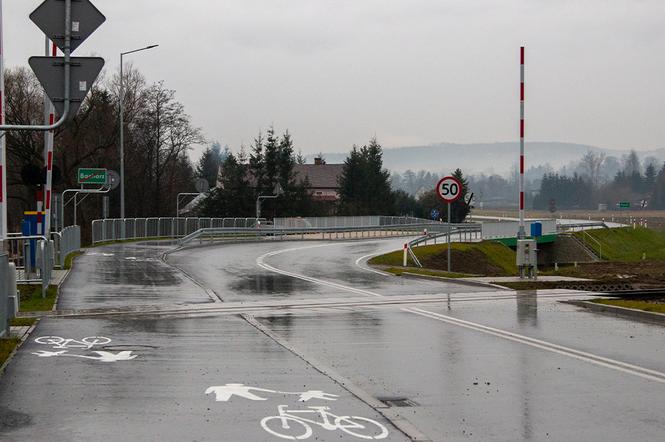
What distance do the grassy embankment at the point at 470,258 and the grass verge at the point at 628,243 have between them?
15.2 m

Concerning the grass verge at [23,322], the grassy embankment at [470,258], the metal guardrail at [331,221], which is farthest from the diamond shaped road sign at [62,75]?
the metal guardrail at [331,221]

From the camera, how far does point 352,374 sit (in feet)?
31.9

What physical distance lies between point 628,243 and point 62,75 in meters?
70.5

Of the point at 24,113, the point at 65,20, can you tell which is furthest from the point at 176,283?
the point at 24,113

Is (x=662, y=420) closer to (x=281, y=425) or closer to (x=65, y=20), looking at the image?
(x=281, y=425)

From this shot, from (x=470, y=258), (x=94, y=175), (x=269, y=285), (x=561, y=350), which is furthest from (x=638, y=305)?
(x=470, y=258)

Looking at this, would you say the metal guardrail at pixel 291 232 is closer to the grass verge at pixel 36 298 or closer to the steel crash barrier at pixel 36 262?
the steel crash barrier at pixel 36 262

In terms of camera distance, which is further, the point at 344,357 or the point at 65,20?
the point at 344,357

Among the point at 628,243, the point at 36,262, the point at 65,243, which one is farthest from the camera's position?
the point at 628,243

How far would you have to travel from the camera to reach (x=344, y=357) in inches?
428

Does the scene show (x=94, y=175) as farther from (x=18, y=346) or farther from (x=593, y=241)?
(x=593, y=241)

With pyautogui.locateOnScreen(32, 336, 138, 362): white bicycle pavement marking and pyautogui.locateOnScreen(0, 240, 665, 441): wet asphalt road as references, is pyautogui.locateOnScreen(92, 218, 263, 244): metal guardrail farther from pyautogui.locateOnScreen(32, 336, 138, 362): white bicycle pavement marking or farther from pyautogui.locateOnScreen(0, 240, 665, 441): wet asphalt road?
pyautogui.locateOnScreen(32, 336, 138, 362): white bicycle pavement marking

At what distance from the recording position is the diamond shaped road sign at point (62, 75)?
9.16 meters

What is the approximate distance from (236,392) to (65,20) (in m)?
4.20
